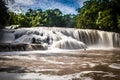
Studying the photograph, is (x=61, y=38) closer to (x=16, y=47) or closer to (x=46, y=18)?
(x=16, y=47)

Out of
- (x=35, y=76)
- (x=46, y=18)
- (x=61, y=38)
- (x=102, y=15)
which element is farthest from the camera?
(x=46, y=18)

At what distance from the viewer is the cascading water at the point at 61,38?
26875mm

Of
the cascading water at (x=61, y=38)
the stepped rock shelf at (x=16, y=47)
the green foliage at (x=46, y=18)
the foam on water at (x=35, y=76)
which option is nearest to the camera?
the foam on water at (x=35, y=76)

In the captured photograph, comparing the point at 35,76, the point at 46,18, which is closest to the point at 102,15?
the point at 35,76

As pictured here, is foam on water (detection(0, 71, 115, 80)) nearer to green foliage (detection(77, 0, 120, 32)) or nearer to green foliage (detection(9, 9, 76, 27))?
green foliage (detection(77, 0, 120, 32))

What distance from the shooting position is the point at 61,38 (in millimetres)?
29016

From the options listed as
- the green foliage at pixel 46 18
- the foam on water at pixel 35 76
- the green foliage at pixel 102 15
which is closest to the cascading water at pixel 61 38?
the green foliage at pixel 102 15

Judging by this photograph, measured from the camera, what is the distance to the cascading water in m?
26.9

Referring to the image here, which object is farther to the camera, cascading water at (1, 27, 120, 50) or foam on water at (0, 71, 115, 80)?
cascading water at (1, 27, 120, 50)

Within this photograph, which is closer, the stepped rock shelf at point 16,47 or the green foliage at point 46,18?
the stepped rock shelf at point 16,47

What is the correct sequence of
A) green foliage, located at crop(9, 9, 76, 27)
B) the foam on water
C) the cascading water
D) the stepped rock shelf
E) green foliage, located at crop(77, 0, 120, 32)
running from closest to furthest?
the foam on water, the stepped rock shelf, the cascading water, green foliage, located at crop(77, 0, 120, 32), green foliage, located at crop(9, 9, 76, 27)

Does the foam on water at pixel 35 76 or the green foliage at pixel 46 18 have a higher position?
the green foliage at pixel 46 18

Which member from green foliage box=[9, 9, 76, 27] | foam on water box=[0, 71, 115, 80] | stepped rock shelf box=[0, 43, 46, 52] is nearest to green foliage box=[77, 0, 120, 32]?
stepped rock shelf box=[0, 43, 46, 52]

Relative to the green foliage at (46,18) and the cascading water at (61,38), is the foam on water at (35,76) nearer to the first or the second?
the cascading water at (61,38)
